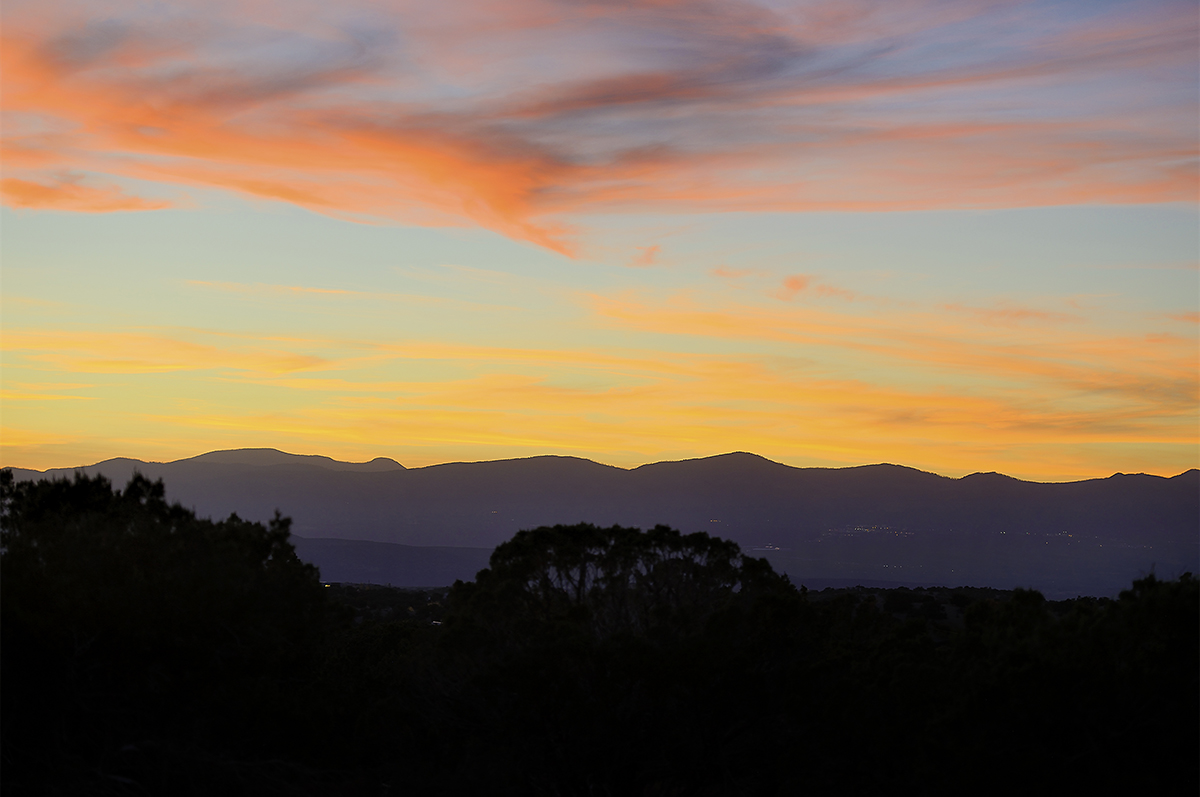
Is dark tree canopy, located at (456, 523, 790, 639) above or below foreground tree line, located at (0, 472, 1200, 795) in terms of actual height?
above

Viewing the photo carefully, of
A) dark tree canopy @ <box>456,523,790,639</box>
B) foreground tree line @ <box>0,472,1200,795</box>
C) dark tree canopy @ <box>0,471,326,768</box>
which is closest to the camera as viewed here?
foreground tree line @ <box>0,472,1200,795</box>

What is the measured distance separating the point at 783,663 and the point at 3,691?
16.1 m

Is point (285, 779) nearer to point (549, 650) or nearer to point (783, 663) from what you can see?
point (549, 650)

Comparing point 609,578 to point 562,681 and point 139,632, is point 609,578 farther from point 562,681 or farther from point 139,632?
point 139,632

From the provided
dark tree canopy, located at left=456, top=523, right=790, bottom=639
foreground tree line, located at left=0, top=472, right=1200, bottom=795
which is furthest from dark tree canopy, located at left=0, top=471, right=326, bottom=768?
dark tree canopy, located at left=456, top=523, right=790, bottom=639

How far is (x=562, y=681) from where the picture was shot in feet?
77.0

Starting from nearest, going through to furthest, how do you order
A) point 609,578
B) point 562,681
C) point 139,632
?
point 139,632 < point 562,681 < point 609,578

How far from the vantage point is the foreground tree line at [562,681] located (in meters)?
19.9

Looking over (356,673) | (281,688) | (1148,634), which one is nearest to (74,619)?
(281,688)

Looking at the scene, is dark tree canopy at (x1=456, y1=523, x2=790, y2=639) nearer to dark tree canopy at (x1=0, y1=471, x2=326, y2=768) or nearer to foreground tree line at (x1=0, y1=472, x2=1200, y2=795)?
foreground tree line at (x1=0, y1=472, x2=1200, y2=795)

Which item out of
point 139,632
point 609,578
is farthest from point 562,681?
point 139,632

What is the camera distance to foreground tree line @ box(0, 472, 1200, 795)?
19.9m

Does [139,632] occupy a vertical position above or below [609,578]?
below

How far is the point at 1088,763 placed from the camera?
1905cm
